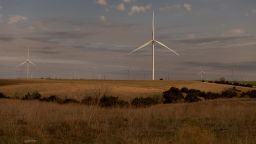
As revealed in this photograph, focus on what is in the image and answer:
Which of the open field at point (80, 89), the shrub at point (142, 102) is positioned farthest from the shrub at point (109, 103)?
the open field at point (80, 89)

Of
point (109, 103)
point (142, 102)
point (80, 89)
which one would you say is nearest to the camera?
point (109, 103)

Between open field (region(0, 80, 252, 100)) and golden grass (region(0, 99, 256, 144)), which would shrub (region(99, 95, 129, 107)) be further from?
golden grass (region(0, 99, 256, 144))

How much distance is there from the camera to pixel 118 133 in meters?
15.9

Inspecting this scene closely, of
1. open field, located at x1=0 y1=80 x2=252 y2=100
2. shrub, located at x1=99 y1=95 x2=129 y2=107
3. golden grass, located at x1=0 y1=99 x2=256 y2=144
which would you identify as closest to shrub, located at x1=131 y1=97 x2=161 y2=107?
shrub, located at x1=99 y1=95 x2=129 y2=107

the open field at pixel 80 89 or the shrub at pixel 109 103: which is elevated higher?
the open field at pixel 80 89

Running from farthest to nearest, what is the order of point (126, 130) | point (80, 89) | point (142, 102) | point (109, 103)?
point (80, 89)
point (142, 102)
point (109, 103)
point (126, 130)

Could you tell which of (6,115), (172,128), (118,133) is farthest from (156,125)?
(6,115)

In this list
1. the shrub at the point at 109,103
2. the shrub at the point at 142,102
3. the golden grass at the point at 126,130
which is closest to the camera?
the golden grass at the point at 126,130

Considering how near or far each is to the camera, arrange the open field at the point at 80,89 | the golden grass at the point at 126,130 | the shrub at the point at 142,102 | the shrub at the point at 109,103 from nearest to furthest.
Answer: the golden grass at the point at 126,130 → the shrub at the point at 109,103 → the shrub at the point at 142,102 → the open field at the point at 80,89

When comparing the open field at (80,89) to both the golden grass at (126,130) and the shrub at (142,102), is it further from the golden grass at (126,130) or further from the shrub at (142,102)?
the golden grass at (126,130)

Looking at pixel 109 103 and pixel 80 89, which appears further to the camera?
pixel 80 89

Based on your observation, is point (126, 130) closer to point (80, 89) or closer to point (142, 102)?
point (142, 102)

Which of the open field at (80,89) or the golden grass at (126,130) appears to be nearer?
the golden grass at (126,130)

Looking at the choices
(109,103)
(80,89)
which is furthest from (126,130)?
(80,89)
